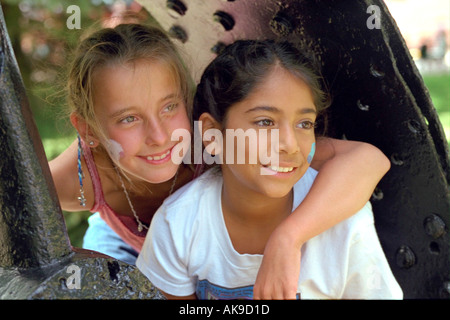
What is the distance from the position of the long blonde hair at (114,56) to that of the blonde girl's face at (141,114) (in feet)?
0.08

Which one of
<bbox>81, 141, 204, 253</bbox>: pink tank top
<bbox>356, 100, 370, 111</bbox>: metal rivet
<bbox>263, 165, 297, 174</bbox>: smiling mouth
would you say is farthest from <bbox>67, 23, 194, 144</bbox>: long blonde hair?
<bbox>356, 100, 370, 111</bbox>: metal rivet

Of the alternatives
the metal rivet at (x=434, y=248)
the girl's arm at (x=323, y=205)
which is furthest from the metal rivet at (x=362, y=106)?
the metal rivet at (x=434, y=248)

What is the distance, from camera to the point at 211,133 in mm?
1585

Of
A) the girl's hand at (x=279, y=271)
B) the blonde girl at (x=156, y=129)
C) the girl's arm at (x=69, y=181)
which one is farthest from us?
the girl's arm at (x=69, y=181)

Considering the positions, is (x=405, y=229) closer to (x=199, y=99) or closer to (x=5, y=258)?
(x=199, y=99)

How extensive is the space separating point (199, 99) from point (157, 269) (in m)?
0.49

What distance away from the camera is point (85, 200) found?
73.4 inches

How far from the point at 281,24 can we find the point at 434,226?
574mm

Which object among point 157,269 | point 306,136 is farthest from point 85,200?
point 306,136

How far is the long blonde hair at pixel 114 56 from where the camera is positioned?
158cm

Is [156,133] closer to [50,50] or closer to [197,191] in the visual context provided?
[197,191]

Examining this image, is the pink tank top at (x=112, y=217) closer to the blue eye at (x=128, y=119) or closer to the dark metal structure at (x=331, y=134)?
the blue eye at (x=128, y=119)

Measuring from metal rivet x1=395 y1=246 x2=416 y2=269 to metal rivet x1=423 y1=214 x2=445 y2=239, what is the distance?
0.33 feet

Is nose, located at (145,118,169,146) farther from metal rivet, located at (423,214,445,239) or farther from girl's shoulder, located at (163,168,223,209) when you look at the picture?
metal rivet, located at (423,214,445,239)
